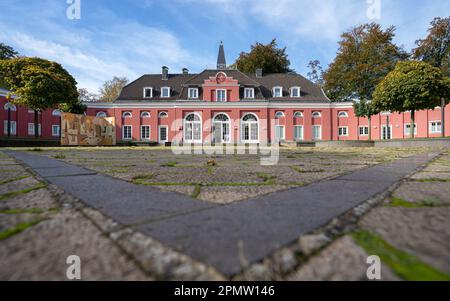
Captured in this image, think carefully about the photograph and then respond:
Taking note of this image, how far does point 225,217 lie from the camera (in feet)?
3.12

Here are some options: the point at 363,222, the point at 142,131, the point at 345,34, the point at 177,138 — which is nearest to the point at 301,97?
the point at 345,34

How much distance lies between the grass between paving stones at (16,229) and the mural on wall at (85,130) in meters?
17.4

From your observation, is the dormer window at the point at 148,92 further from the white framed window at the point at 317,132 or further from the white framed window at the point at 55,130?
the white framed window at the point at 317,132

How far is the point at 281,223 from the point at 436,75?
819 inches

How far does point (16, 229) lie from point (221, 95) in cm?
2850

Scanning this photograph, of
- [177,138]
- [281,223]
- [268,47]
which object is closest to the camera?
[281,223]

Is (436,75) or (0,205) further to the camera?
(436,75)

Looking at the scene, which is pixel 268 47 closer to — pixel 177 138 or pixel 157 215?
pixel 177 138

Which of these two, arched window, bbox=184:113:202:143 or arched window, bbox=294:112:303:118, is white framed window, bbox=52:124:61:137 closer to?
arched window, bbox=184:113:202:143

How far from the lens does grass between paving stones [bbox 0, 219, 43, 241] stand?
0.81 metres

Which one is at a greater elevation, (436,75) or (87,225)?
(436,75)
